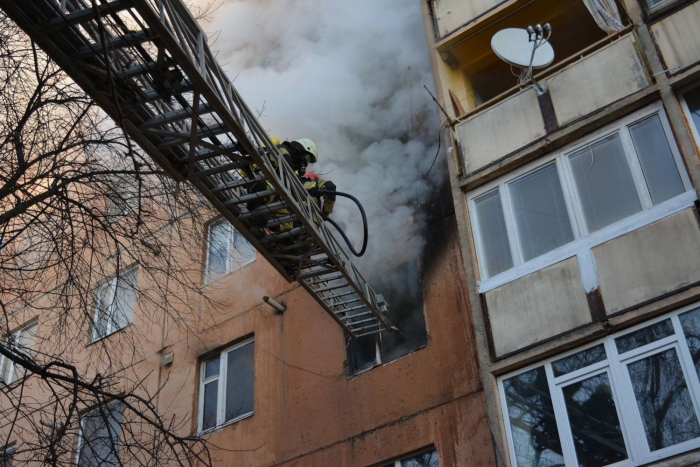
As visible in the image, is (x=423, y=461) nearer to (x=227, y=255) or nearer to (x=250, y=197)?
(x=250, y=197)

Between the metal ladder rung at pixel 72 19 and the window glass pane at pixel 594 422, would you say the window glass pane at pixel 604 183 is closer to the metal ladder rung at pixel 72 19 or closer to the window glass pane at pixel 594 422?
the window glass pane at pixel 594 422

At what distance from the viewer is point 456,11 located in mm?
11414

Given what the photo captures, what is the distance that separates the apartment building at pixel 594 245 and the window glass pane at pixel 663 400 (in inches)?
0.5

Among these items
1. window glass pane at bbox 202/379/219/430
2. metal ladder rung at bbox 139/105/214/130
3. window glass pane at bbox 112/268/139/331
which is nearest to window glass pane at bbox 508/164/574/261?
metal ladder rung at bbox 139/105/214/130

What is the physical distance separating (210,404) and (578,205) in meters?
6.52

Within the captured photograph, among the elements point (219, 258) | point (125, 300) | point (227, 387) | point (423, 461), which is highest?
point (219, 258)

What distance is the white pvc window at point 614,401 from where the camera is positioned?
22.9 ft

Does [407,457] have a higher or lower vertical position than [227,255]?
lower

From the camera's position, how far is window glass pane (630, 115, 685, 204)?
8.10 m

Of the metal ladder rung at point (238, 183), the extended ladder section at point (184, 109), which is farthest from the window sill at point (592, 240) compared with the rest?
the metal ladder rung at point (238, 183)

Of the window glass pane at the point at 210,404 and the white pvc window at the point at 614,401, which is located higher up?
the window glass pane at the point at 210,404

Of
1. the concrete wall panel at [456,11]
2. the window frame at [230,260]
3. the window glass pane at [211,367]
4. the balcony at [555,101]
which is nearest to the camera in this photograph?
the balcony at [555,101]

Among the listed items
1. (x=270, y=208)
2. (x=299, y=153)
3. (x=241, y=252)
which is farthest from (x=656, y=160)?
(x=241, y=252)

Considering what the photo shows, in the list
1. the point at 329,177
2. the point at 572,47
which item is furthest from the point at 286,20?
the point at 572,47
